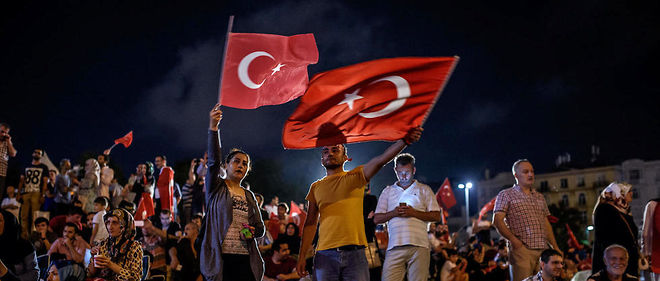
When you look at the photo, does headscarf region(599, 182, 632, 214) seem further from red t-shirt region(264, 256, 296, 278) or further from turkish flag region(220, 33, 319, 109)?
red t-shirt region(264, 256, 296, 278)

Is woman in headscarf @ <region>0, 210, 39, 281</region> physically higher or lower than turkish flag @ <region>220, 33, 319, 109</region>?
lower

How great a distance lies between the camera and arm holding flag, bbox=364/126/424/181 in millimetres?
5445

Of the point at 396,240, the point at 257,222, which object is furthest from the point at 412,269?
the point at 257,222

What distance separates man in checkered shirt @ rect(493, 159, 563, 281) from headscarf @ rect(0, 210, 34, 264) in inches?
243

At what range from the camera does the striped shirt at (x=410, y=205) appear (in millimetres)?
7531

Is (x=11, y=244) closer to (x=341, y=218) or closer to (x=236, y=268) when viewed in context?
(x=236, y=268)

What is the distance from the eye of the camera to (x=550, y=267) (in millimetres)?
7555

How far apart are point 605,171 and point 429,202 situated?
102555mm

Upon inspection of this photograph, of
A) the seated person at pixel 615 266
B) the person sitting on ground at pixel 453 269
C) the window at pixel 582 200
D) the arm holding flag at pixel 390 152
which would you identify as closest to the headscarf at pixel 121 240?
the arm holding flag at pixel 390 152

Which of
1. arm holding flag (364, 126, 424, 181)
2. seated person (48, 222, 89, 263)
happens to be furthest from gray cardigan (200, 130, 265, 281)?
seated person (48, 222, 89, 263)

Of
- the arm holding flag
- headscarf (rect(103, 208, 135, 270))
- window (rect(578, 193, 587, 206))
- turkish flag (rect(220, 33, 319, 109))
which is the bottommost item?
headscarf (rect(103, 208, 135, 270))

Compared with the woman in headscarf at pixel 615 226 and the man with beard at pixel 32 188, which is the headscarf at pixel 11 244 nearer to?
the man with beard at pixel 32 188

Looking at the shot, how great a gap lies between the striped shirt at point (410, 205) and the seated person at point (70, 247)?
5.42 meters

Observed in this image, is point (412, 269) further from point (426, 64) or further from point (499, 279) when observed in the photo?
point (499, 279)
